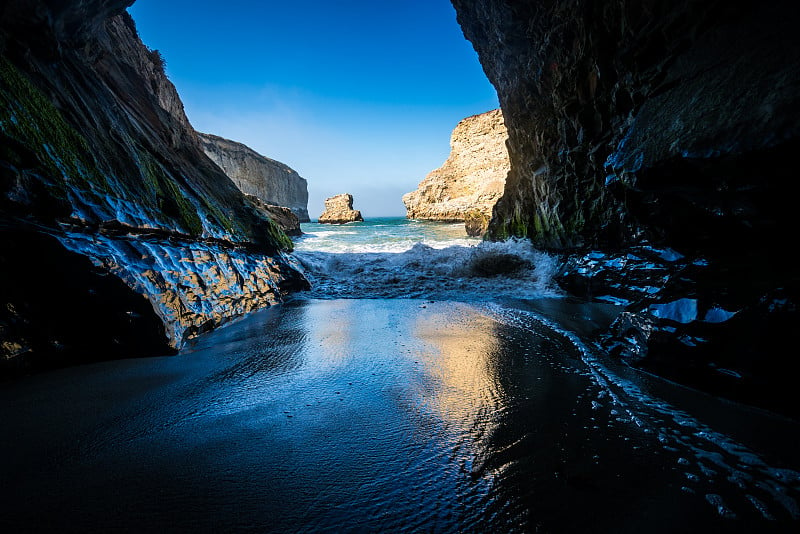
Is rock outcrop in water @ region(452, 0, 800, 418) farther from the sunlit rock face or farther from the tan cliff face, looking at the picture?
the sunlit rock face

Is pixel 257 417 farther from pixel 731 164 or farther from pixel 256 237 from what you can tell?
pixel 256 237

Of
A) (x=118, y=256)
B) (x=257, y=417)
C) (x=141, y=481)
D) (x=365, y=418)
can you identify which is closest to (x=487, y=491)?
(x=365, y=418)

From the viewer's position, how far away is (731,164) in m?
2.25

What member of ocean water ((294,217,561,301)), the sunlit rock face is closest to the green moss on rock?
ocean water ((294,217,561,301))

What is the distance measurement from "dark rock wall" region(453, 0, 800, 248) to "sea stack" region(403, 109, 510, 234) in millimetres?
36902

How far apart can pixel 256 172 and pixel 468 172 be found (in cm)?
4687

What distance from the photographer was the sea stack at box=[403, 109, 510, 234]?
45.3 metres

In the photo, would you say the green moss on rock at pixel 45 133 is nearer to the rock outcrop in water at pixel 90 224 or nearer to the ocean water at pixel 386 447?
the rock outcrop in water at pixel 90 224

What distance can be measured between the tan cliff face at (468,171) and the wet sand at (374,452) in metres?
42.7

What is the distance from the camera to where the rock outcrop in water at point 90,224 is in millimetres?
2289

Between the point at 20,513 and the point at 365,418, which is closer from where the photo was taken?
the point at 20,513

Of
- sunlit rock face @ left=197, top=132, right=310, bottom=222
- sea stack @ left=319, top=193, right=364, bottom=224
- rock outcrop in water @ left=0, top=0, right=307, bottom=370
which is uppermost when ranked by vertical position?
sunlit rock face @ left=197, top=132, right=310, bottom=222

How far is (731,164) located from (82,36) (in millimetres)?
7623

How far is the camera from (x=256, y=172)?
67.8m
